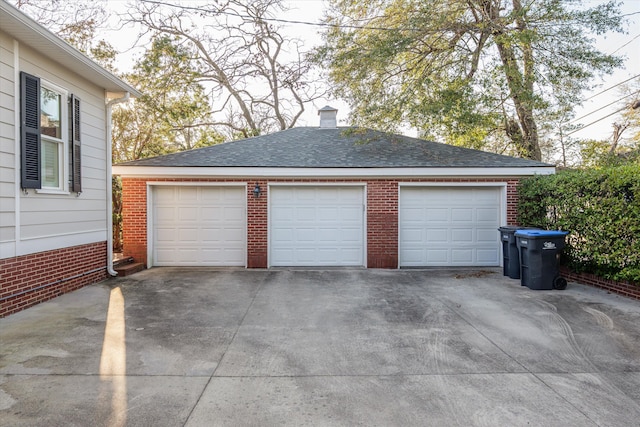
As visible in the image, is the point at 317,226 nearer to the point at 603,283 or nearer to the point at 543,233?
the point at 543,233

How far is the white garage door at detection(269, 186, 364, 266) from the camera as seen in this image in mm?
9172

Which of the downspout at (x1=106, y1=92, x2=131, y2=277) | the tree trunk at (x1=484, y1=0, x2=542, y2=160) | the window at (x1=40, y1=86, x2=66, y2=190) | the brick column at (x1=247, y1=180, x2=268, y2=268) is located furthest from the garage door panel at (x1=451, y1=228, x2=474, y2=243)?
the window at (x1=40, y1=86, x2=66, y2=190)

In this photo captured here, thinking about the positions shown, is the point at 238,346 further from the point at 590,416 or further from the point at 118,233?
the point at 118,233

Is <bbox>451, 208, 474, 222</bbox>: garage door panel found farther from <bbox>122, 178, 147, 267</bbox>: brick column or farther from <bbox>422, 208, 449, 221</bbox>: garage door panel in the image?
<bbox>122, 178, 147, 267</bbox>: brick column

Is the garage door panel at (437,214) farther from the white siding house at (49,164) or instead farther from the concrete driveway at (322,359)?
the white siding house at (49,164)

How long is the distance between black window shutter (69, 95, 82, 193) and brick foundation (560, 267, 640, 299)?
375 inches

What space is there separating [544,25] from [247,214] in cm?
939

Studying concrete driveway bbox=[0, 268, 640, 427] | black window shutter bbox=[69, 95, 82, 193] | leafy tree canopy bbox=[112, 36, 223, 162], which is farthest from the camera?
leafy tree canopy bbox=[112, 36, 223, 162]

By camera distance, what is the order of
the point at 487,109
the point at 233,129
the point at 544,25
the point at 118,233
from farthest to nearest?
the point at 233,129 < the point at 118,233 < the point at 487,109 < the point at 544,25

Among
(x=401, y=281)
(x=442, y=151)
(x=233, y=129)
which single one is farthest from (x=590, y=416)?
(x=233, y=129)

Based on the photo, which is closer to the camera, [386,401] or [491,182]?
[386,401]

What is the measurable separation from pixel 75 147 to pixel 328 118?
7796mm

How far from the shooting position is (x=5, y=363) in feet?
11.6

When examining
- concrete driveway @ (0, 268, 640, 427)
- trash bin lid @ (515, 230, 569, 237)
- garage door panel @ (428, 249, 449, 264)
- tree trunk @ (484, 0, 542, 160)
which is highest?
tree trunk @ (484, 0, 542, 160)
